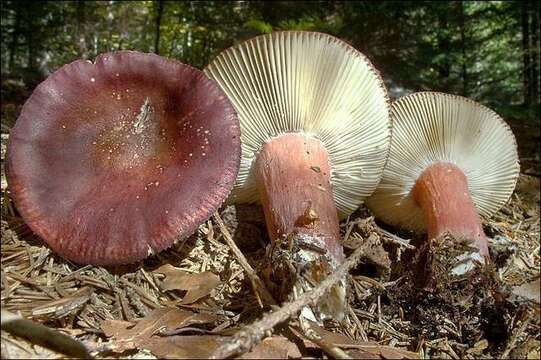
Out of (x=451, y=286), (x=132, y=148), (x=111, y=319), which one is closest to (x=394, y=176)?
(x=451, y=286)

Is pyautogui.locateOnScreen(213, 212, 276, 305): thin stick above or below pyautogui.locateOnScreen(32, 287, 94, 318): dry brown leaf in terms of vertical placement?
above

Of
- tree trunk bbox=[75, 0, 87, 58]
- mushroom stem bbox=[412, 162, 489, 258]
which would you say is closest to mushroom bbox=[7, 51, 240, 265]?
mushroom stem bbox=[412, 162, 489, 258]

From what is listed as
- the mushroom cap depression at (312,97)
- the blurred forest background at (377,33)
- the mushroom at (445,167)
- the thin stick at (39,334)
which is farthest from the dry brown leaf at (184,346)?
the blurred forest background at (377,33)

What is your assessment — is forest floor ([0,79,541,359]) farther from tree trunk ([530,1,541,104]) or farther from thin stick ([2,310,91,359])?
tree trunk ([530,1,541,104])

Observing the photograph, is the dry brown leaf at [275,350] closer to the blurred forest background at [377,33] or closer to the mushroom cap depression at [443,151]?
the mushroom cap depression at [443,151]

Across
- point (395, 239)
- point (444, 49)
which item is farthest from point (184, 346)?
point (444, 49)

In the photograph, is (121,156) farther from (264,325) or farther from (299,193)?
(264,325)

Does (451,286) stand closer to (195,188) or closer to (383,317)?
(383,317)
